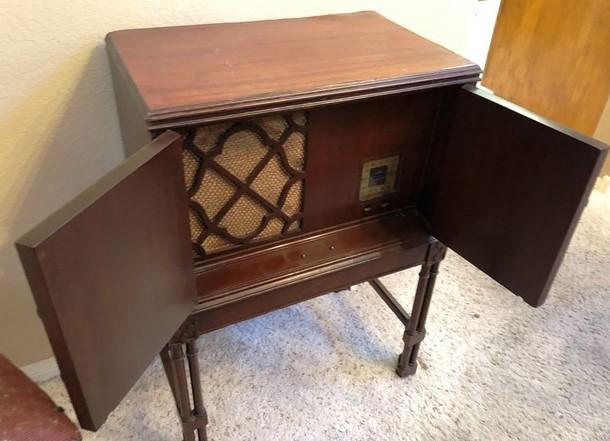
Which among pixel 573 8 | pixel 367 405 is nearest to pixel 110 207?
pixel 367 405

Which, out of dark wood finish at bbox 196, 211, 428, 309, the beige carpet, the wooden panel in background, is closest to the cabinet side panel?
dark wood finish at bbox 196, 211, 428, 309

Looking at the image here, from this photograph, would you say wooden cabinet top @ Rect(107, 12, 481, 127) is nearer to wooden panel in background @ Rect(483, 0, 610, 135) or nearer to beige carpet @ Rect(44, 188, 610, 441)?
beige carpet @ Rect(44, 188, 610, 441)

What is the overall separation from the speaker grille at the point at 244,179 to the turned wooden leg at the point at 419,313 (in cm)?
34

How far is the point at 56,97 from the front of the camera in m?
0.99

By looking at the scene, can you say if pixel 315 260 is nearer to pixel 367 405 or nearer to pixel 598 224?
pixel 367 405

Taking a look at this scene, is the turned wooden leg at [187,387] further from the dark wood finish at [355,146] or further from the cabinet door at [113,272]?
the dark wood finish at [355,146]

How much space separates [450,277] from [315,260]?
844 mm

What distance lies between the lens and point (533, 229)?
867mm

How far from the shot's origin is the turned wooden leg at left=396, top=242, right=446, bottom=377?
3.77 feet

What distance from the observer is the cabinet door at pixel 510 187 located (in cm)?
79

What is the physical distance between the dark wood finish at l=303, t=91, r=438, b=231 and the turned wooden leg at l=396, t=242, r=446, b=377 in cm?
19

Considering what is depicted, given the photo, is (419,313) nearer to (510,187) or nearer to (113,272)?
(510,187)

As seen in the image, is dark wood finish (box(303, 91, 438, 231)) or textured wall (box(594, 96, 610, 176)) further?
textured wall (box(594, 96, 610, 176))

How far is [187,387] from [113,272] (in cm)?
48
